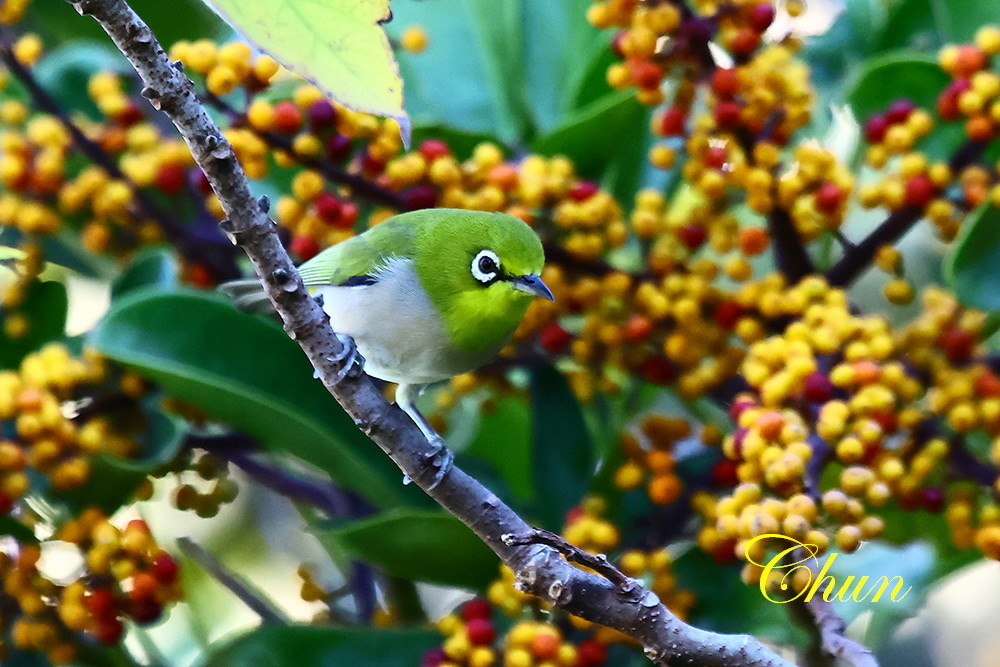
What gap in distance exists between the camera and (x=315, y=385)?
72.7 inches

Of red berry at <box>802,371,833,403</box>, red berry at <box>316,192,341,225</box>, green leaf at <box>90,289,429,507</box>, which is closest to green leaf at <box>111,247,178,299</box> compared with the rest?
green leaf at <box>90,289,429,507</box>

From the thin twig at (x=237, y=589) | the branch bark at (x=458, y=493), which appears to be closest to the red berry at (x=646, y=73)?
the branch bark at (x=458, y=493)

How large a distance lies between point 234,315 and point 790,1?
3.55ft

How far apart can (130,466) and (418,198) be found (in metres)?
0.64

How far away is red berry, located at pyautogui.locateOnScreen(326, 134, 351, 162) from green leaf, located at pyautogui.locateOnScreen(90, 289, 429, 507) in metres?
0.33

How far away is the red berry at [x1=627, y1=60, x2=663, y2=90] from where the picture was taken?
161 cm

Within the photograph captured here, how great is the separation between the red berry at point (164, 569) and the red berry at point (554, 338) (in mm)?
714

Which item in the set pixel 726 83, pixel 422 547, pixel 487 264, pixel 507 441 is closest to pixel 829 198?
pixel 726 83

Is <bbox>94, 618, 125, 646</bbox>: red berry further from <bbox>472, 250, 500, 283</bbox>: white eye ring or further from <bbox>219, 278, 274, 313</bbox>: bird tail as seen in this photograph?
<bbox>472, 250, 500, 283</bbox>: white eye ring

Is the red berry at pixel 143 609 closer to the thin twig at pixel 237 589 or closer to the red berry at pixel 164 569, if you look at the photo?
the red berry at pixel 164 569

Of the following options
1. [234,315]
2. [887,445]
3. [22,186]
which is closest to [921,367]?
[887,445]

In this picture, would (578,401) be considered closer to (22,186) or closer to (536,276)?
(536,276)

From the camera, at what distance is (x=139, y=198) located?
6.12 ft

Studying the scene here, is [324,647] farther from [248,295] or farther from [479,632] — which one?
[248,295]
